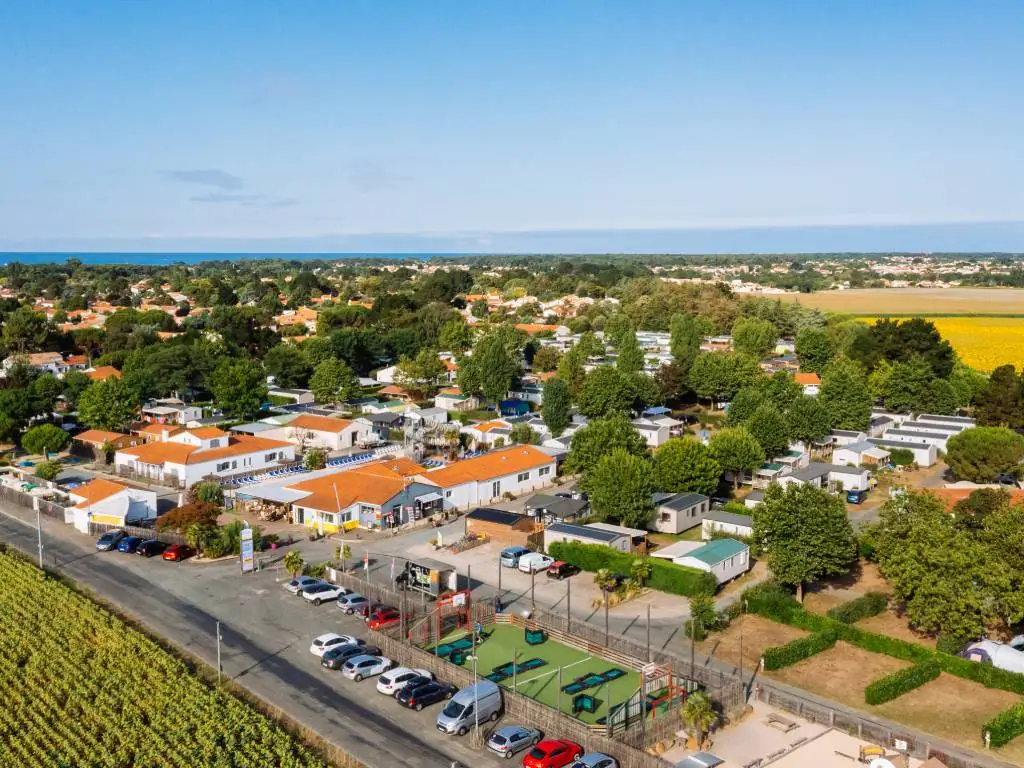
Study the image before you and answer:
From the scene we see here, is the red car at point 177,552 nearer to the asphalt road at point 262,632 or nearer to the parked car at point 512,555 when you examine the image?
the asphalt road at point 262,632

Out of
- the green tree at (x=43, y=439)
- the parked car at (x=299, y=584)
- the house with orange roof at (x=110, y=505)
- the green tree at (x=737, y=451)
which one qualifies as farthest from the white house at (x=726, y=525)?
the green tree at (x=43, y=439)

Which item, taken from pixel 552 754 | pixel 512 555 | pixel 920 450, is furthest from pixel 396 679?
pixel 920 450

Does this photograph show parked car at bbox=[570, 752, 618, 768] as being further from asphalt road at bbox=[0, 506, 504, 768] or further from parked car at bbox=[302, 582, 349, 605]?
parked car at bbox=[302, 582, 349, 605]

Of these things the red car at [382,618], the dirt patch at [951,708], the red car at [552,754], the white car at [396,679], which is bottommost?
the dirt patch at [951,708]

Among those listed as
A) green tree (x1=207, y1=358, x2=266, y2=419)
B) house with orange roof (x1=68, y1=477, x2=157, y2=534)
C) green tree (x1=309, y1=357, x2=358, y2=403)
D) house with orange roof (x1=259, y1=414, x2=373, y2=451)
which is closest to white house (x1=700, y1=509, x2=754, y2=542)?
house with orange roof (x1=68, y1=477, x2=157, y2=534)

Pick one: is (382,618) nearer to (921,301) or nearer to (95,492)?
(95,492)

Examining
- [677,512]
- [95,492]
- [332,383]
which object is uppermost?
[332,383]
